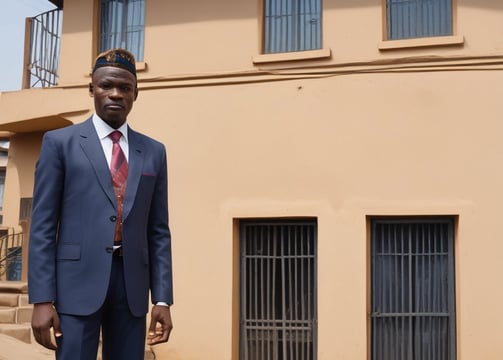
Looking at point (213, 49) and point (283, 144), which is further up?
point (213, 49)

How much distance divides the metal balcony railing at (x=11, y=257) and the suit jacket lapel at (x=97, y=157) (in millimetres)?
7203

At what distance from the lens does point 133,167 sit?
3.75 metres

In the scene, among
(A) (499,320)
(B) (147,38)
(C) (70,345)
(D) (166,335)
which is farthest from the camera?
(B) (147,38)

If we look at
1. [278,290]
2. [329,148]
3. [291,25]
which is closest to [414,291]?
→ [278,290]

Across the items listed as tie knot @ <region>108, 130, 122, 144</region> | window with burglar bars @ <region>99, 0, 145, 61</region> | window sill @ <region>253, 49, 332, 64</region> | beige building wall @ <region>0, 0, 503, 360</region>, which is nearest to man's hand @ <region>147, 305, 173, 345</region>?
tie knot @ <region>108, 130, 122, 144</region>

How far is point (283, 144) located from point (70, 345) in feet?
15.3

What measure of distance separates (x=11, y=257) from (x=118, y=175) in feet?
24.4

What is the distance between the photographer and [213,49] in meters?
8.36

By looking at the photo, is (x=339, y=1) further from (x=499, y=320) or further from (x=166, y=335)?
(x=166, y=335)

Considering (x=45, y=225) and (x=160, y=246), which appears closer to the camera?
(x=45, y=225)

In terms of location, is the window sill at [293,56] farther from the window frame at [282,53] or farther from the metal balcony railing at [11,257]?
the metal balcony railing at [11,257]

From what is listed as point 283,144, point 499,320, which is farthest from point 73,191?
point 499,320

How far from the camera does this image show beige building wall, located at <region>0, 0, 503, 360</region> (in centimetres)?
739

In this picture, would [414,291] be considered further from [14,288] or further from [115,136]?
[115,136]
